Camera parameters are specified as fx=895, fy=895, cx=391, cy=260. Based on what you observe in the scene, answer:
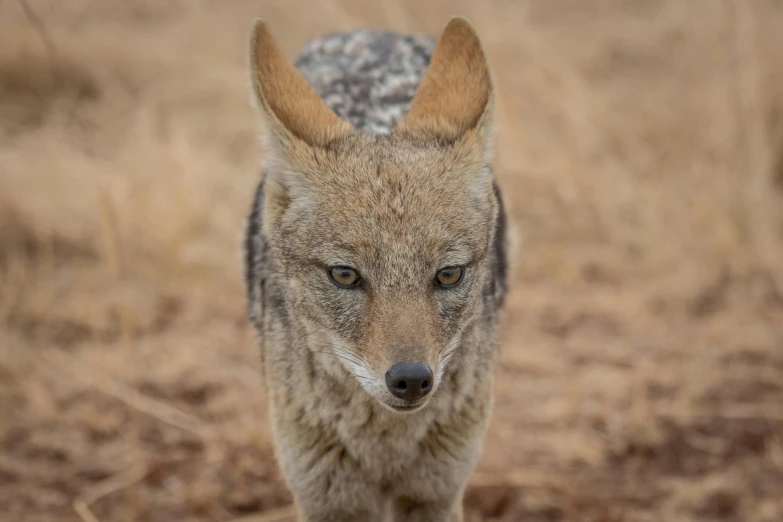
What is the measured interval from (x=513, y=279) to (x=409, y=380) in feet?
15.3

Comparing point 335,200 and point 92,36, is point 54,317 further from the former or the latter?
point 92,36

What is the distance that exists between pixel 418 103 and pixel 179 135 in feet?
17.0

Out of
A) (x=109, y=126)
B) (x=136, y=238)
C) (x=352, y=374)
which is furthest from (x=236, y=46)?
(x=352, y=374)

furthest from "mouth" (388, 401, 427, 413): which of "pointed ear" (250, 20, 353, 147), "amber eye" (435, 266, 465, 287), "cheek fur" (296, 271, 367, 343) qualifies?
"pointed ear" (250, 20, 353, 147)

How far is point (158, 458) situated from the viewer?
523 cm

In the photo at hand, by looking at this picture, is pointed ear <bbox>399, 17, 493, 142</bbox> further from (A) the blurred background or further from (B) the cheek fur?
(A) the blurred background

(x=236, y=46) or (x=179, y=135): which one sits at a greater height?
(x=236, y=46)

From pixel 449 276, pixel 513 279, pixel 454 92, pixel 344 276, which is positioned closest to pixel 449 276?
pixel 449 276

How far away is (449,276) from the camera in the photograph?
3.15 m

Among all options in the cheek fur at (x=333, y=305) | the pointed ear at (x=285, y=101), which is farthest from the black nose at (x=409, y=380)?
the pointed ear at (x=285, y=101)

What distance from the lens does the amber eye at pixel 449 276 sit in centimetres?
313

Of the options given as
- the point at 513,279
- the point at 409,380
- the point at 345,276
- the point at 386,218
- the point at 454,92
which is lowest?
the point at 513,279

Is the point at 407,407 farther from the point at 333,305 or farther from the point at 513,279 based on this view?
the point at 513,279

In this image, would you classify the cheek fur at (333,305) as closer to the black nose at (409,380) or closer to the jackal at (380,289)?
the jackal at (380,289)
